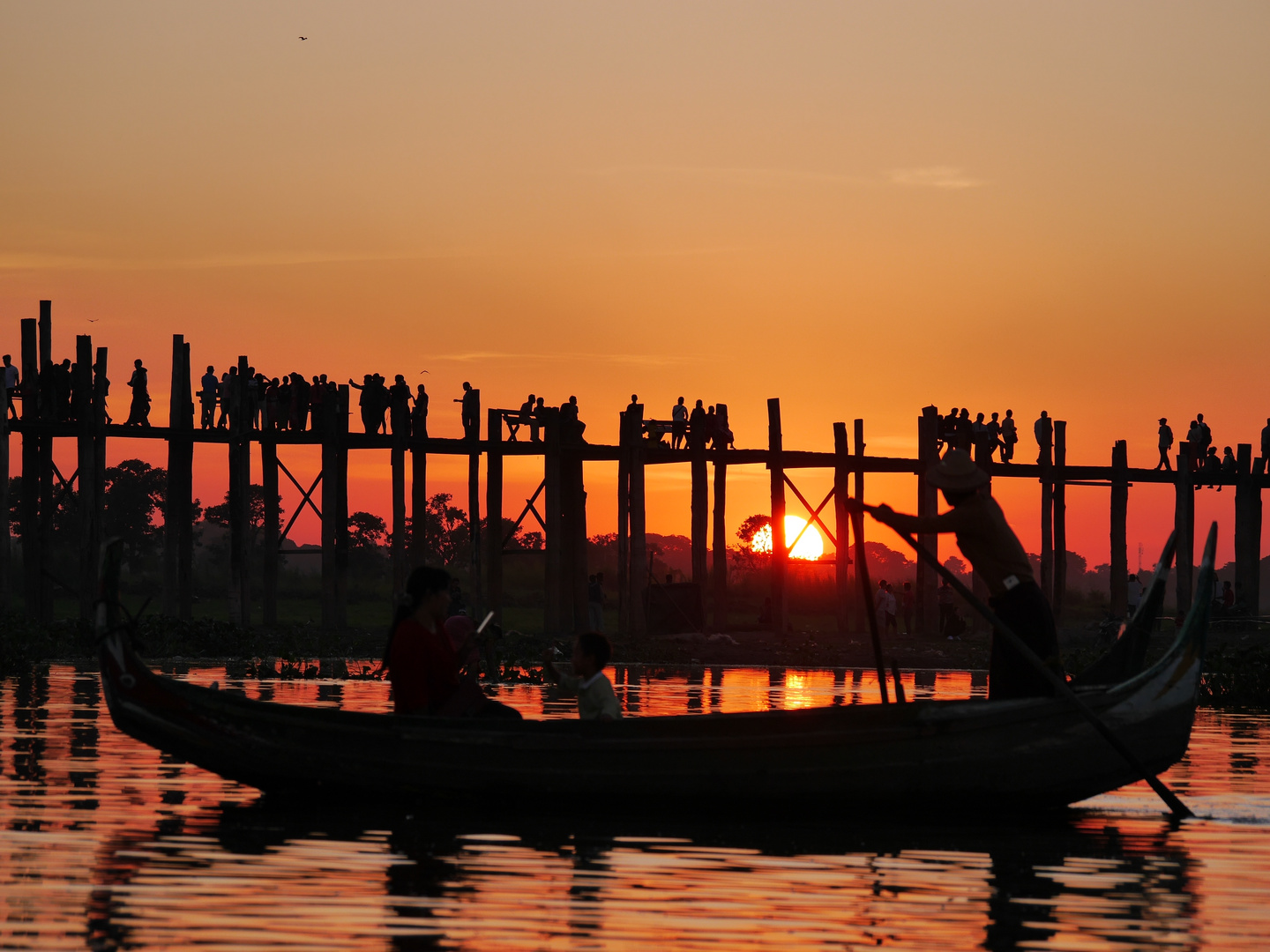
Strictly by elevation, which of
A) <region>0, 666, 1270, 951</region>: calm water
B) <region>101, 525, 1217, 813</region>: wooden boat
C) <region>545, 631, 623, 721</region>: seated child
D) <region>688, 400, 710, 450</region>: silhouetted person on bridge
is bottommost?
<region>0, 666, 1270, 951</region>: calm water

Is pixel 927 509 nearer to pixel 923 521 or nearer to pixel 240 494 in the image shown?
pixel 240 494

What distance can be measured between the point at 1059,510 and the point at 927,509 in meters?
2.75

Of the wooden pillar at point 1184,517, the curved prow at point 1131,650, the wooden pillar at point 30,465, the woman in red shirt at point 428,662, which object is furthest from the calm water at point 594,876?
the wooden pillar at point 1184,517

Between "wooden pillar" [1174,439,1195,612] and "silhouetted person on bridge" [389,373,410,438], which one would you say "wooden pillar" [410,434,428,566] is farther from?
"wooden pillar" [1174,439,1195,612]

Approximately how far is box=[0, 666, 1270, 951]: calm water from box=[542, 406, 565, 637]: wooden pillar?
16177mm

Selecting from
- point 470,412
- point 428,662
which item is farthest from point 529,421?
point 428,662

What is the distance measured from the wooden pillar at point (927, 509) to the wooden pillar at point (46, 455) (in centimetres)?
1356

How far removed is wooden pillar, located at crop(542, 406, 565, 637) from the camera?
28.6 metres

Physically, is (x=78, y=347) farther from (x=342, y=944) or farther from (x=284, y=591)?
(x=284, y=591)

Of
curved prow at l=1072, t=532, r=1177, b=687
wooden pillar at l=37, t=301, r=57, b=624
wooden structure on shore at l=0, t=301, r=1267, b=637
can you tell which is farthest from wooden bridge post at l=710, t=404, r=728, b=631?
curved prow at l=1072, t=532, r=1177, b=687

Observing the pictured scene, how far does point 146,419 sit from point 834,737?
19.9m

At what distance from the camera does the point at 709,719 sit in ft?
34.4

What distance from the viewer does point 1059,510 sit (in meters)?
33.8

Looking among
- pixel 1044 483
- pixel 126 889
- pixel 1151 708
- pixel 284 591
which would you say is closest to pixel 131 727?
pixel 126 889
